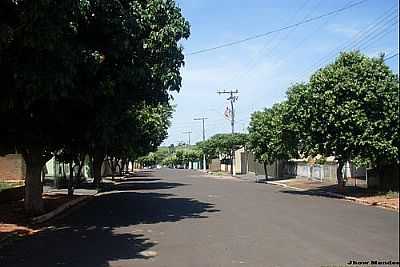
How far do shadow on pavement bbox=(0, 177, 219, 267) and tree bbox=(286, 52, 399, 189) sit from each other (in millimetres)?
8258

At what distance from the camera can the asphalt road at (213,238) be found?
11031 mm

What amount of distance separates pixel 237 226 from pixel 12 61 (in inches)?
287

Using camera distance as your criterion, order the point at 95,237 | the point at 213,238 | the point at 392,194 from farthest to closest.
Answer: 1. the point at 392,194
2. the point at 95,237
3. the point at 213,238

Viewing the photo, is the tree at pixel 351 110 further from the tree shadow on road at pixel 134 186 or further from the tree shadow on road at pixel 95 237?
the tree shadow on road at pixel 134 186

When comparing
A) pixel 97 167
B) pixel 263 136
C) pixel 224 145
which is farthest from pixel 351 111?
pixel 224 145

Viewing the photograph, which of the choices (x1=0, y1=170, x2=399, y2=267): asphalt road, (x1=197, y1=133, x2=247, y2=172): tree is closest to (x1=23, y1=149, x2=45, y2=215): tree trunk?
(x1=0, y1=170, x2=399, y2=267): asphalt road

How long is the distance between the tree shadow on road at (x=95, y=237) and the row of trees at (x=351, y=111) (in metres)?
7.93

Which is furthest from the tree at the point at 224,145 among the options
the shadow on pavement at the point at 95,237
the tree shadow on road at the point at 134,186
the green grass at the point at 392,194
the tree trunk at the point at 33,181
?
the tree trunk at the point at 33,181

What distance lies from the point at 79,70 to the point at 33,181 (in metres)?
5.75

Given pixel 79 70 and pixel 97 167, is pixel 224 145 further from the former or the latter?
pixel 79 70

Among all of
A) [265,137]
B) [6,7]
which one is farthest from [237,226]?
[265,137]

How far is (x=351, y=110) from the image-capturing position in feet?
90.6

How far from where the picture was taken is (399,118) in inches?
1054

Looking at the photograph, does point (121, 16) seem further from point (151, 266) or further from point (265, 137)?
point (265, 137)
